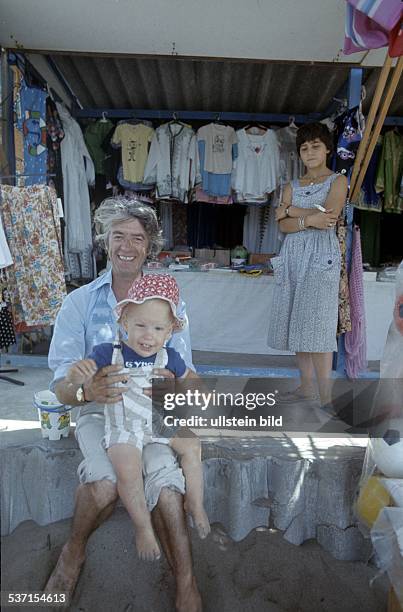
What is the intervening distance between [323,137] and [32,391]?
251 centimetres

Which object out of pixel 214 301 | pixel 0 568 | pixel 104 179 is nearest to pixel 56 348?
pixel 0 568

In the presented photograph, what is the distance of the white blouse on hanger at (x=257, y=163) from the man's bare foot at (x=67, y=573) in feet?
13.7

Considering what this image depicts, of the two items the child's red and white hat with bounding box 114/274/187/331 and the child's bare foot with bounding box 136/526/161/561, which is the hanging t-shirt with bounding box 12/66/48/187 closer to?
the child's red and white hat with bounding box 114/274/187/331

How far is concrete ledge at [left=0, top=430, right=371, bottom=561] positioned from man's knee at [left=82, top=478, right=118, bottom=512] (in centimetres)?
55

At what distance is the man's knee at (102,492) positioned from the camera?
1492 mm

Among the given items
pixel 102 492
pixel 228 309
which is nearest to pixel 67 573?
pixel 102 492

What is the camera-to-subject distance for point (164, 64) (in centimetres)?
405

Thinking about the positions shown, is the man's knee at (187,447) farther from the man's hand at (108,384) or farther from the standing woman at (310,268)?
the standing woman at (310,268)

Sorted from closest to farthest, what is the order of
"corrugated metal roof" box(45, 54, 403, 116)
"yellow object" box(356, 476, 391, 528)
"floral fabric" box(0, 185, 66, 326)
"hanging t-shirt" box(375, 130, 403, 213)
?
1. "yellow object" box(356, 476, 391, 528)
2. "floral fabric" box(0, 185, 66, 326)
3. "corrugated metal roof" box(45, 54, 403, 116)
4. "hanging t-shirt" box(375, 130, 403, 213)

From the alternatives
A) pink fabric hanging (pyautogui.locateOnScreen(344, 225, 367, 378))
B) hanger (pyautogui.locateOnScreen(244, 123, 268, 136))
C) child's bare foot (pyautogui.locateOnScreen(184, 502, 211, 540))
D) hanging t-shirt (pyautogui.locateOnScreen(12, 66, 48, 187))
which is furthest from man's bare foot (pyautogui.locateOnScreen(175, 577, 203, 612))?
hanger (pyautogui.locateOnScreen(244, 123, 268, 136))

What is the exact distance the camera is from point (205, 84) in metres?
4.50

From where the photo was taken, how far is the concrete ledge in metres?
2.03

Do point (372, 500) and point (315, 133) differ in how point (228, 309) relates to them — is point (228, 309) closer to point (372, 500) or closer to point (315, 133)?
point (315, 133)

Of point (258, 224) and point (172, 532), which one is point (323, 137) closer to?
point (172, 532)
